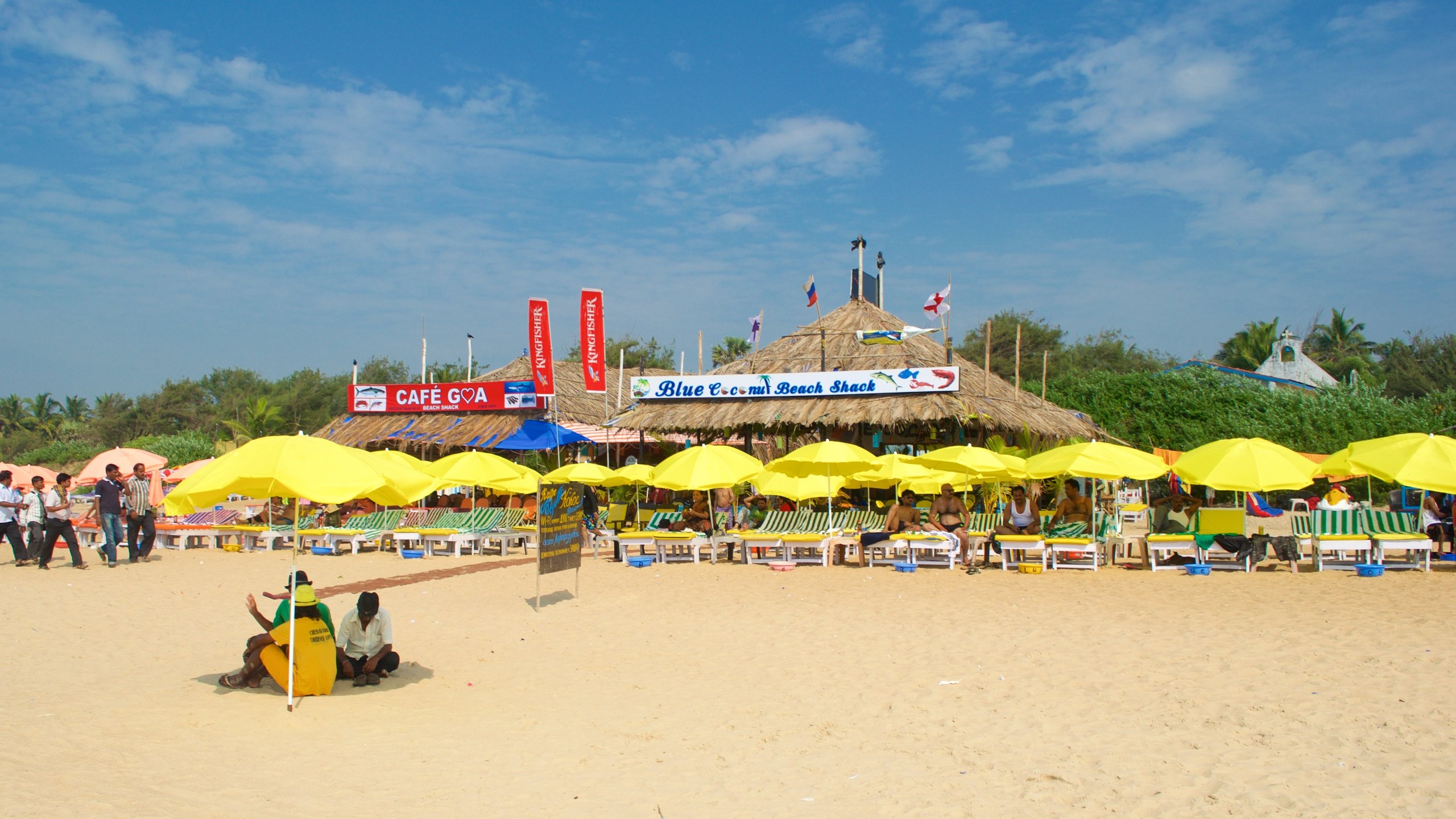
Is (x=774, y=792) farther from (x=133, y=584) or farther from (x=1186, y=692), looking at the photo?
(x=133, y=584)

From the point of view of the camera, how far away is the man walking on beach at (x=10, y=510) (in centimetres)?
1313

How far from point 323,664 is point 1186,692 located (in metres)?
5.68

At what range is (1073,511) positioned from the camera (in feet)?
45.4

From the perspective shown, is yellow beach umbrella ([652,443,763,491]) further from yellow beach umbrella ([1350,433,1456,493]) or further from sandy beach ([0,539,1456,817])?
yellow beach umbrella ([1350,433,1456,493])

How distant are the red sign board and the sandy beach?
15.5 metres

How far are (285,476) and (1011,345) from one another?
148ft

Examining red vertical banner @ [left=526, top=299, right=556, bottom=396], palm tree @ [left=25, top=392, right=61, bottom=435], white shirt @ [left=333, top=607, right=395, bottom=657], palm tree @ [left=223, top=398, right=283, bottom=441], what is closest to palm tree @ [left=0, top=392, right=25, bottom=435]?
palm tree @ [left=25, top=392, right=61, bottom=435]

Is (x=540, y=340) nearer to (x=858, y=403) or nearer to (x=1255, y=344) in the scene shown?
(x=858, y=403)

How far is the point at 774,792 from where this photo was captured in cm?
469

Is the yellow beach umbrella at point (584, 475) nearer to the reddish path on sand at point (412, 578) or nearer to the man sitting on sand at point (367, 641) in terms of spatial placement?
the reddish path on sand at point (412, 578)

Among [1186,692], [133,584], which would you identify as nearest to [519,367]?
[133,584]

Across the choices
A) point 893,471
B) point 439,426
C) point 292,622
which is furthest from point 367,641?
point 439,426

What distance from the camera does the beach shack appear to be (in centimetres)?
1917

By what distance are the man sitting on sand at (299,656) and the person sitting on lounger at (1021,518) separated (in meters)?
9.71
